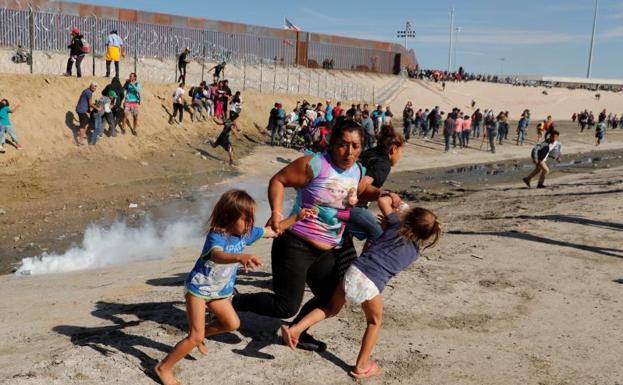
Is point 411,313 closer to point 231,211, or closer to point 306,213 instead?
point 306,213

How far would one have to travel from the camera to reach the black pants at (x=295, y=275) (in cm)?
430

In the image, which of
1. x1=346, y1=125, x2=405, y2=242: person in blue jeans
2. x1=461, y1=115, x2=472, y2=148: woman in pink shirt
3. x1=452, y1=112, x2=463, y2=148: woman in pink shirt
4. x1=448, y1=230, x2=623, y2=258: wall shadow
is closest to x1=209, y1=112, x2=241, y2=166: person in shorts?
x1=448, y1=230, x2=623, y2=258: wall shadow

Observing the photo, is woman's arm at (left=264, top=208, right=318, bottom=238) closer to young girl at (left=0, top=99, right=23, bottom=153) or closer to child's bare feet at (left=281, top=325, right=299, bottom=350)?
child's bare feet at (left=281, top=325, right=299, bottom=350)

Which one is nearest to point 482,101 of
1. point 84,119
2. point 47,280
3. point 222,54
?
point 222,54

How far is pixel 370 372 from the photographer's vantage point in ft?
14.5

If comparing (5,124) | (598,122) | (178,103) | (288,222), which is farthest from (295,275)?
(598,122)

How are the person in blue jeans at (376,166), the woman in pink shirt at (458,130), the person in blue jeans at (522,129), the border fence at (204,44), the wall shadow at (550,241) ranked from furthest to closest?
the person in blue jeans at (522,129)
the woman in pink shirt at (458,130)
the border fence at (204,44)
the wall shadow at (550,241)
the person in blue jeans at (376,166)

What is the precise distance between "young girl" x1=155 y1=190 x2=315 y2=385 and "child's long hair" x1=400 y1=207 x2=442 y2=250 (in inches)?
35.3

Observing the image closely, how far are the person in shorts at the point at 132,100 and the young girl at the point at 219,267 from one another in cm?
1517

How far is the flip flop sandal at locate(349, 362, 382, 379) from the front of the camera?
439cm

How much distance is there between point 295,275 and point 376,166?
1.33 m

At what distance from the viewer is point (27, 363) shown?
430 cm

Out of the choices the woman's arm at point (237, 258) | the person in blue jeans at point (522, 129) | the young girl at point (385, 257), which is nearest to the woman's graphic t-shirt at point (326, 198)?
the young girl at point (385, 257)

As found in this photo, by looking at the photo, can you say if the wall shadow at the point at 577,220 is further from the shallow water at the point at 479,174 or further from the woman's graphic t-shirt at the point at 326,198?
the woman's graphic t-shirt at the point at 326,198
